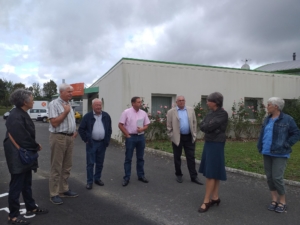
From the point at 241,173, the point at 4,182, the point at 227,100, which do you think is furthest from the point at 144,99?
the point at 4,182

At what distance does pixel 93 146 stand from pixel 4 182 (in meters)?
2.23

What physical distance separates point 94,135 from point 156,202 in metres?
1.85

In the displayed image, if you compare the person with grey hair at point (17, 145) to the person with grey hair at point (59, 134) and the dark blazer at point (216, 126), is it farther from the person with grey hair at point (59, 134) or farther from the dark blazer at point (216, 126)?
the dark blazer at point (216, 126)

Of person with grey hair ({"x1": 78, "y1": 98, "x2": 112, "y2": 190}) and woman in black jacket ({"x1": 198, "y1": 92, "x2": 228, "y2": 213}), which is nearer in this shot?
woman in black jacket ({"x1": 198, "y1": 92, "x2": 228, "y2": 213})

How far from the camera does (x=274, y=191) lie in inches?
189

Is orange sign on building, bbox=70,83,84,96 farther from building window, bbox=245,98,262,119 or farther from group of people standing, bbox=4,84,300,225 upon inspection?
group of people standing, bbox=4,84,300,225

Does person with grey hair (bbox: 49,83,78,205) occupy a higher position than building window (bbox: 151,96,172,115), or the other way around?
building window (bbox: 151,96,172,115)

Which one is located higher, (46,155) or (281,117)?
(281,117)

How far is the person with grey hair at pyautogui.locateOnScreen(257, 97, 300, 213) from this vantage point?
4539 mm

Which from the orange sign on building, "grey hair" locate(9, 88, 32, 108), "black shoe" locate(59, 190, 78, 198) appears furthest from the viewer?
the orange sign on building

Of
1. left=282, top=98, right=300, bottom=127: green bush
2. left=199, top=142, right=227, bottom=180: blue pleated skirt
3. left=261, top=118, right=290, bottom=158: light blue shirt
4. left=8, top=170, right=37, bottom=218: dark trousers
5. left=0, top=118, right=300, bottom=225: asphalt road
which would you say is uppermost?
left=282, top=98, right=300, bottom=127: green bush

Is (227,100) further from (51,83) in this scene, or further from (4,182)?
(51,83)

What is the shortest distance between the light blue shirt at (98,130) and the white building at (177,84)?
616cm

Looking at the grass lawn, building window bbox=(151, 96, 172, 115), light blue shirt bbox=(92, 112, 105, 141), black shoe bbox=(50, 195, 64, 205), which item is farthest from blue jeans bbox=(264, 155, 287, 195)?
building window bbox=(151, 96, 172, 115)
